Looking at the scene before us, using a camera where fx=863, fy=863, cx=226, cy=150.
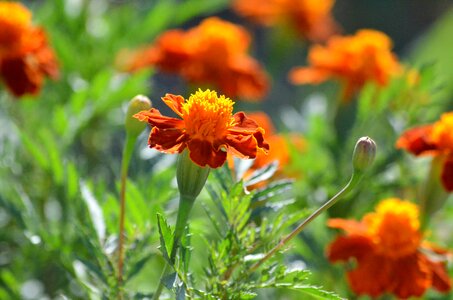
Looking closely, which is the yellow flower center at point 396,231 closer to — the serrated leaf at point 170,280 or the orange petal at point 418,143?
the orange petal at point 418,143

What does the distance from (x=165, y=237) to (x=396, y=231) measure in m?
0.43

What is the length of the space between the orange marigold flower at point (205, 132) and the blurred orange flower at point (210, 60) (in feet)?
2.17

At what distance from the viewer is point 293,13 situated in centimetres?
210

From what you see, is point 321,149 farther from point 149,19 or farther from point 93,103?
point 149,19

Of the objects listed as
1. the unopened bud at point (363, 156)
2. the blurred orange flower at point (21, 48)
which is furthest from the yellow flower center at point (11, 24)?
the unopened bud at point (363, 156)

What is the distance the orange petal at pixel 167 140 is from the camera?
2.63 ft

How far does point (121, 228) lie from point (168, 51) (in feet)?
2.16

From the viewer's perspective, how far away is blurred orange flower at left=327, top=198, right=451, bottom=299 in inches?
41.9

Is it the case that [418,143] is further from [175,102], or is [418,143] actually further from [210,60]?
[210,60]

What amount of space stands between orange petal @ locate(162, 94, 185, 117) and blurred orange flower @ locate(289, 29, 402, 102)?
2.47ft

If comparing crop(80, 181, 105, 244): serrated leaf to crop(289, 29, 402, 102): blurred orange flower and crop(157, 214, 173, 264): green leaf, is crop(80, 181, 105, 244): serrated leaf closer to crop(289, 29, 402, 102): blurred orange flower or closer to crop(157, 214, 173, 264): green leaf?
crop(157, 214, 173, 264): green leaf

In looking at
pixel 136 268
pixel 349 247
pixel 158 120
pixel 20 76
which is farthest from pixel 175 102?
pixel 20 76

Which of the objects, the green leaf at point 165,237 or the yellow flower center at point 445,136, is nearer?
the green leaf at point 165,237

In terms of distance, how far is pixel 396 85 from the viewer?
1.49 meters
